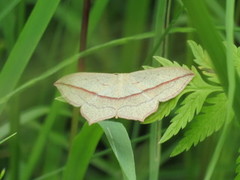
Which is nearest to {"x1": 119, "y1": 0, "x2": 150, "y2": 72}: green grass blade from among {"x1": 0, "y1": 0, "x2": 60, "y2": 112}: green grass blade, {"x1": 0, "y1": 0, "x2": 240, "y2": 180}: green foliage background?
{"x1": 0, "y1": 0, "x2": 240, "y2": 180}: green foliage background

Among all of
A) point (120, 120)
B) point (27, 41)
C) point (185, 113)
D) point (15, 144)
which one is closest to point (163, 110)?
point (185, 113)

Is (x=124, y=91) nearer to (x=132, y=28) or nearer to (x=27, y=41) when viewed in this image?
(x=27, y=41)

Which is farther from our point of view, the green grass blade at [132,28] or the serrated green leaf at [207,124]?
the green grass blade at [132,28]

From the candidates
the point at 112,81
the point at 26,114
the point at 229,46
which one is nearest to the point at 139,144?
the point at 26,114

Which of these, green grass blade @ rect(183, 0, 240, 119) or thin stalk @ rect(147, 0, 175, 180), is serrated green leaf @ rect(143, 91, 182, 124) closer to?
thin stalk @ rect(147, 0, 175, 180)

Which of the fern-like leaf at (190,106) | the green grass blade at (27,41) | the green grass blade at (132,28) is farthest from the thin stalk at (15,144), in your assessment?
the green grass blade at (132,28)

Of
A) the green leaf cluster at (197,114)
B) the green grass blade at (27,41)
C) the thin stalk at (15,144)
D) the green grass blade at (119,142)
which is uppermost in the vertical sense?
the green grass blade at (27,41)

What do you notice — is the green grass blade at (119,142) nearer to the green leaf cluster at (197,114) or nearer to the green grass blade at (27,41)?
the green leaf cluster at (197,114)
